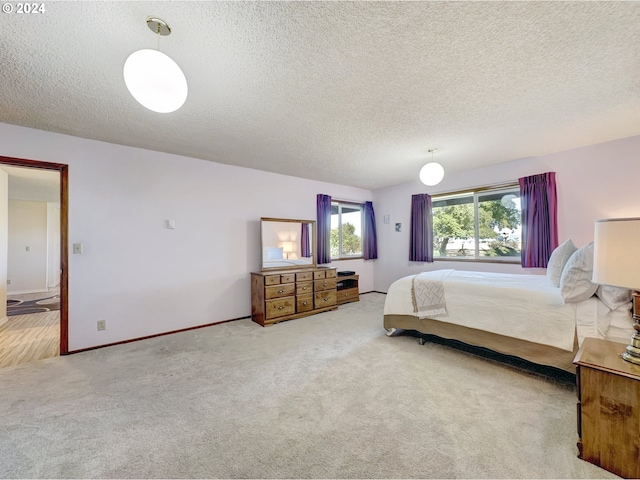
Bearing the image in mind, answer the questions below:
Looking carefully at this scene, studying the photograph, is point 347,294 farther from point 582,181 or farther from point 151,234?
point 582,181

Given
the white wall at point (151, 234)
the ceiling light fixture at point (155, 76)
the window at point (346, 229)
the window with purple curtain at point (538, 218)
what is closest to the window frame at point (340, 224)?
the window at point (346, 229)

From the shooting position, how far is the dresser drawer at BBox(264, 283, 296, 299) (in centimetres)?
378

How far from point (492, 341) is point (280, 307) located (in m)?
2.66

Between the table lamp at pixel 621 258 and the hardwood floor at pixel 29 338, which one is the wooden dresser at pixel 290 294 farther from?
the table lamp at pixel 621 258

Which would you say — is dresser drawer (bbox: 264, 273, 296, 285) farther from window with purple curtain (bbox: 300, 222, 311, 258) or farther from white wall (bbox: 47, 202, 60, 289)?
white wall (bbox: 47, 202, 60, 289)

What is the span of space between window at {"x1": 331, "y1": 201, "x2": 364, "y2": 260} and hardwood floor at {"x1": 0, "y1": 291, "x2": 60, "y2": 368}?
14.4 feet

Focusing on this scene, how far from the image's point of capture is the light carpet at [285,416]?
1376 mm

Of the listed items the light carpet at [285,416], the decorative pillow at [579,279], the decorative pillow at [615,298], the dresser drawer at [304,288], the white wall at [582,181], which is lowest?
the light carpet at [285,416]

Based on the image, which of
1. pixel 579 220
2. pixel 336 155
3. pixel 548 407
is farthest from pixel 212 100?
pixel 579 220

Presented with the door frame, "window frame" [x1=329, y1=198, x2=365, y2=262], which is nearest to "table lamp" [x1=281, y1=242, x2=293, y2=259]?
"window frame" [x1=329, y1=198, x2=365, y2=262]

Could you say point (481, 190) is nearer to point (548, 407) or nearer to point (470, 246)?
point (470, 246)

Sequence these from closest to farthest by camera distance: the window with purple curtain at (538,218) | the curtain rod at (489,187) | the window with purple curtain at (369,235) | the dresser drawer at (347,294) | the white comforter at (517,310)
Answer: the white comforter at (517,310) → the window with purple curtain at (538,218) → the curtain rod at (489,187) → the dresser drawer at (347,294) → the window with purple curtain at (369,235)

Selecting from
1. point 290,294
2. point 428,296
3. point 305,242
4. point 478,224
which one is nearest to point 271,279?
point 290,294

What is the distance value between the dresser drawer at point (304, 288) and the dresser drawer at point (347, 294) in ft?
2.85
